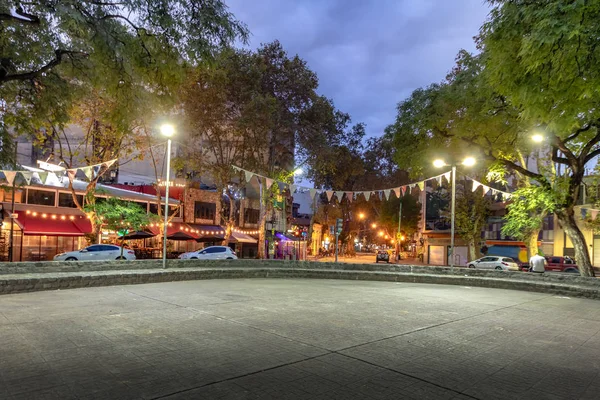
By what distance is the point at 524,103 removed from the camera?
7.07 m

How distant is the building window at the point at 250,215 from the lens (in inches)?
1651

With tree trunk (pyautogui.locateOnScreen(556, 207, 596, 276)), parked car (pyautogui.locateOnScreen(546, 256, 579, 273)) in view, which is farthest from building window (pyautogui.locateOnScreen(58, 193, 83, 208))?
parked car (pyautogui.locateOnScreen(546, 256, 579, 273))

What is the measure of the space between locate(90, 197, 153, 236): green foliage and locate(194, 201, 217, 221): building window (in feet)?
38.1

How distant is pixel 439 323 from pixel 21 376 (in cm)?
666

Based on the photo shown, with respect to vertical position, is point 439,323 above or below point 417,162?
below

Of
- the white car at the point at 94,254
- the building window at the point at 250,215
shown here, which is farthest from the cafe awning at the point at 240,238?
the white car at the point at 94,254

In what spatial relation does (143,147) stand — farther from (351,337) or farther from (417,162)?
(351,337)

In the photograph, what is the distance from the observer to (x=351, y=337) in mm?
6430

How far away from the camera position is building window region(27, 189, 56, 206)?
25.8 m

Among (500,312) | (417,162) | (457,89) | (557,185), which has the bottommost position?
(500,312)

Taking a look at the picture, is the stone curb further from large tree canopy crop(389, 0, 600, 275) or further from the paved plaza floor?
large tree canopy crop(389, 0, 600, 275)

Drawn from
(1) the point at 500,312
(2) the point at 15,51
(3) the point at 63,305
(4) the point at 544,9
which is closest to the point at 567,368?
(1) the point at 500,312

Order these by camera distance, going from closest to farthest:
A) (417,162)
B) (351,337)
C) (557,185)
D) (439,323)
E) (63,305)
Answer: (351,337), (439,323), (63,305), (557,185), (417,162)

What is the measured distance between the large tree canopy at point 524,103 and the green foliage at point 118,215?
14551mm
